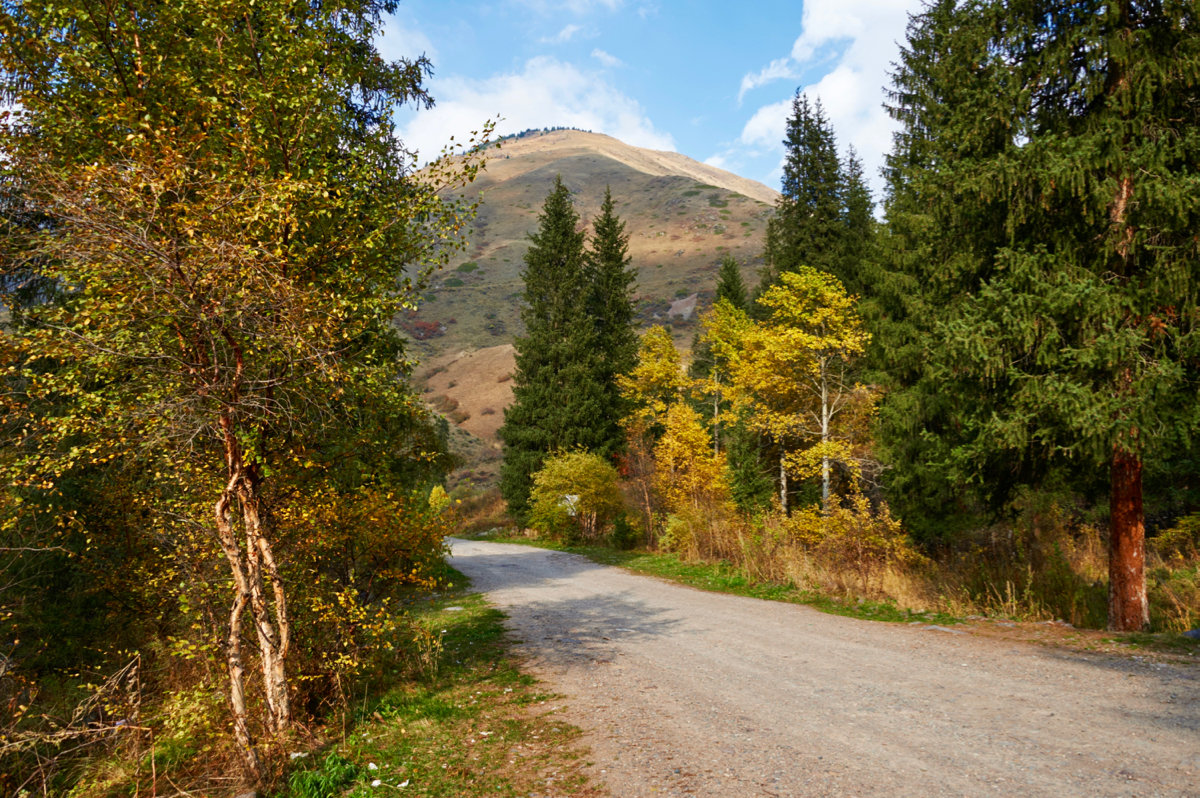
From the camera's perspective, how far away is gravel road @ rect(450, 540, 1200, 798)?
4.34 metres

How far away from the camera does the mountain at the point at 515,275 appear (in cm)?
7511

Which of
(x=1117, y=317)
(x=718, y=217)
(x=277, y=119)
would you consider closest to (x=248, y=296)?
(x=277, y=119)

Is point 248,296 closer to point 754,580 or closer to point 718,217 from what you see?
point 754,580

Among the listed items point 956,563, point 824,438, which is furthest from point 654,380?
point 956,563

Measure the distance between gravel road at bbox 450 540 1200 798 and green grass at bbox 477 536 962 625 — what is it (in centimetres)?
75

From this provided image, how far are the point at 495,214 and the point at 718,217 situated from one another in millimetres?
60850

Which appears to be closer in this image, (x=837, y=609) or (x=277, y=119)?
(x=277, y=119)

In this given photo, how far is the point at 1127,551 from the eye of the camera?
8383 mm

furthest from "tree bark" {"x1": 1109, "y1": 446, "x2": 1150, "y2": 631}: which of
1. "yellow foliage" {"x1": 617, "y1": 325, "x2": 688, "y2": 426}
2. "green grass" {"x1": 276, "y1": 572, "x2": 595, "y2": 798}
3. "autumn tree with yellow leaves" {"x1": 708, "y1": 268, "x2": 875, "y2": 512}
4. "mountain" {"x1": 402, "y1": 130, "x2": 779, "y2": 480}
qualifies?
"mountain" {"x1": 402, "y1": 130, "x2": 779, "y2": 480}

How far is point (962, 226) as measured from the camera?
10.0 m

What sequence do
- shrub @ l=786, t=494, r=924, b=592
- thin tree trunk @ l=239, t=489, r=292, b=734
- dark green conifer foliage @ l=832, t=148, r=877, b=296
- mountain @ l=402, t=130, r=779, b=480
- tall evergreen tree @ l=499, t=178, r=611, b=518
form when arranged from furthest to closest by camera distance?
mountain @ l=402, t=130, r=779, b=480, tall evergreen tree @ l=499, t=178, r=611, b=518, dark green conifer foliage @ l=832, t=148, r=877, b=296, shrub @ l=786, t=494, r=924, b=592, thin tree trunk @ l=239, t=489, r=292, b=734

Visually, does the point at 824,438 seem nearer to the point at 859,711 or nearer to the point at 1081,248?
the point at 1081,248

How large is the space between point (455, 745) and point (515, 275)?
11954 cm

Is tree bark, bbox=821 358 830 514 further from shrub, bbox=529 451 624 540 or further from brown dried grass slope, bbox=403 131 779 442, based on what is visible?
brown dried grass slope, bbox=403 131 779 442
